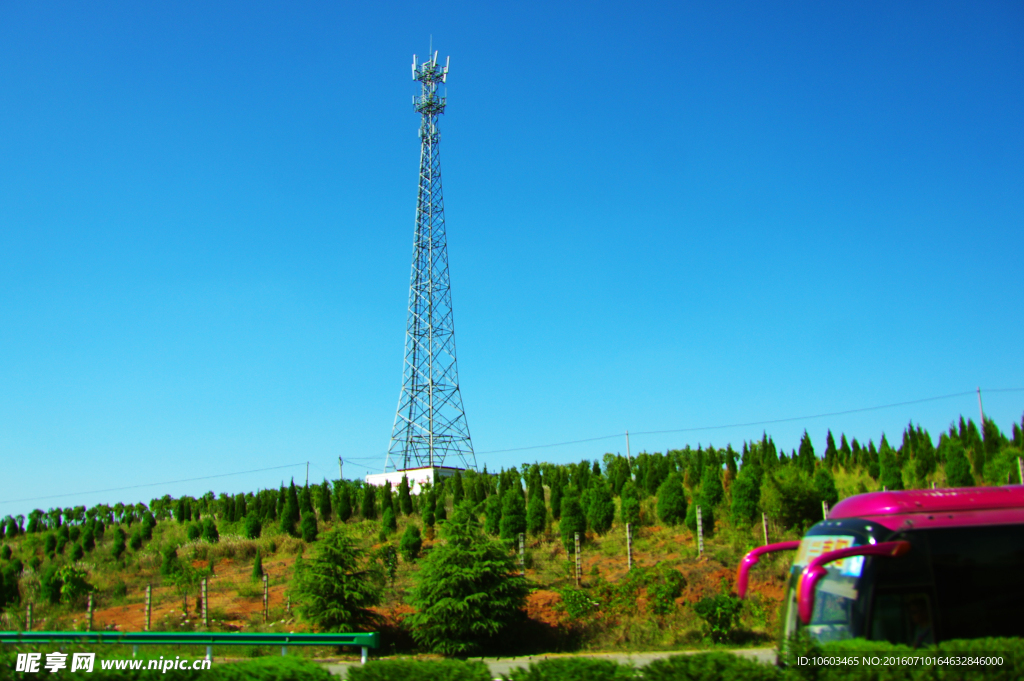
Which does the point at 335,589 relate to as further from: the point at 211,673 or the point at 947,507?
the point at 947,507

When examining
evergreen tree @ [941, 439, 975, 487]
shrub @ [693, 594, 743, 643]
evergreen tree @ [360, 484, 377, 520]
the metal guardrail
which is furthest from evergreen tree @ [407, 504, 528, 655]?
evergreen tree @ [360, 484, 377, 520]

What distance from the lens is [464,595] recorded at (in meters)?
16.0

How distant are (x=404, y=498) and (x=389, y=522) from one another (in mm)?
2845

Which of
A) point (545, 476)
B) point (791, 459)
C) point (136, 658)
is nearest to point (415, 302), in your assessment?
point (545, 476)

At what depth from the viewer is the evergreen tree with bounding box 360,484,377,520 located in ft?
117

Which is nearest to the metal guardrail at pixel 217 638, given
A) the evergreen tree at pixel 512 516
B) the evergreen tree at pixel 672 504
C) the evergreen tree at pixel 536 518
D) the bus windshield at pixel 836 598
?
the bus windshield at pixel 836 598

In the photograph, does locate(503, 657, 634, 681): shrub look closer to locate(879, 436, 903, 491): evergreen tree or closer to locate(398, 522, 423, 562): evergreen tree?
locate(398, 522, 423, 562): evergreen tree

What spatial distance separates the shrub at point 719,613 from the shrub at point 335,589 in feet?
25.9

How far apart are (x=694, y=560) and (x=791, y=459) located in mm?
14336

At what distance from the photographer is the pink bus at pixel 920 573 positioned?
6.71 m

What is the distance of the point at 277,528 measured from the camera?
34.7 m

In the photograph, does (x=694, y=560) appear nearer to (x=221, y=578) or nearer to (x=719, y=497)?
(x=719, y=497)

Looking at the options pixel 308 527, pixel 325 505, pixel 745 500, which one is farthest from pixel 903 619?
pixel 325 505

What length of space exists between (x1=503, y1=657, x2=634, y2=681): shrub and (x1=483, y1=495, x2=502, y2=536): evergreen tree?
21.5 meters
